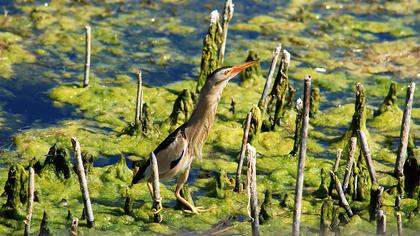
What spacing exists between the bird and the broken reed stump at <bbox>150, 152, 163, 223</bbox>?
0.30 metres

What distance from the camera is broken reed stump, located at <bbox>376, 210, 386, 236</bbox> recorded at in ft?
30.4

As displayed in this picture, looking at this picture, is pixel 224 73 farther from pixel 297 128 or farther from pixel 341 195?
pixel 297 128

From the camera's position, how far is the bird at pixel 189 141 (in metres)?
9.84

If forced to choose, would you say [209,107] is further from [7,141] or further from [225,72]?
[7,141]

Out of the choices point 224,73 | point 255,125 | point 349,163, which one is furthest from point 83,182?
point 255,125

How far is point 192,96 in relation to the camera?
12492 millimetres

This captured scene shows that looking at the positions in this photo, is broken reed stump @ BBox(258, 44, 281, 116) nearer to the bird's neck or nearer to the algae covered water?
the algae covered water

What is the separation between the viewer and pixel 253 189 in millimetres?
8656

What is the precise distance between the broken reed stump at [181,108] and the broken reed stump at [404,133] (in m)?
2.73

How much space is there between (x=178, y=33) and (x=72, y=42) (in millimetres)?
1699

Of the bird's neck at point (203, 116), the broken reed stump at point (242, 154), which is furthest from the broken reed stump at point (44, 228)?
the broken reed stump at point (242, 154)

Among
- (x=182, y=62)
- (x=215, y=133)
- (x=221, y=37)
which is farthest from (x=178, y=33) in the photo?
(x=215, y=133)

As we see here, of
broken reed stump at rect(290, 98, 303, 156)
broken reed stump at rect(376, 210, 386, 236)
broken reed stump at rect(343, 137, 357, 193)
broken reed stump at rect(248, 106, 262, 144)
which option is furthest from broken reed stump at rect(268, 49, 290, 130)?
broken reed stump at rect(376, 210, 386, 236)

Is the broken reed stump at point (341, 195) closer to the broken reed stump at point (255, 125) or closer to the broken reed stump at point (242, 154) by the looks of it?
the broken reed stump at point (242, 154)
